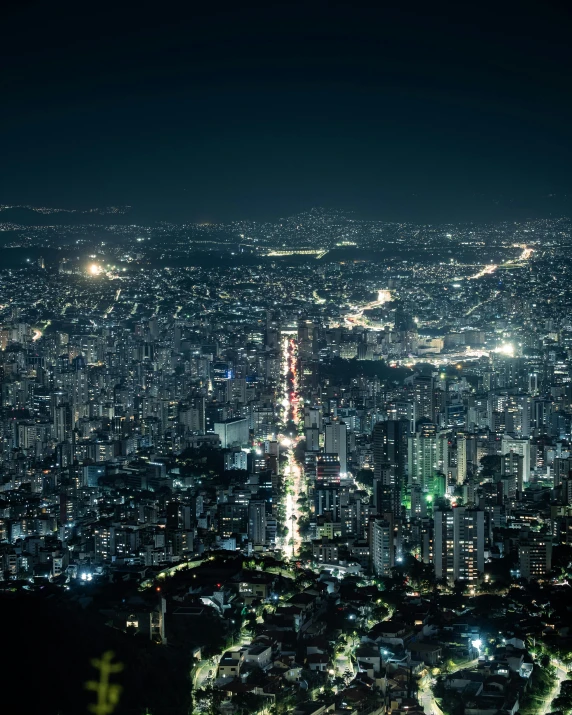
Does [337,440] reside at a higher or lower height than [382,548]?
higher

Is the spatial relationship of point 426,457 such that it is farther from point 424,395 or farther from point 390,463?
point 424,395

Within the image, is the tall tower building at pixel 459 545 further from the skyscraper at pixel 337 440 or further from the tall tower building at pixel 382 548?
the skyscraper at pixel 337 440

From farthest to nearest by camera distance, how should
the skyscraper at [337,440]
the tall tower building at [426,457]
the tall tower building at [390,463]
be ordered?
1. the skyscraper at [337,440]
2. the tall tower building at [426,457]
3. the tall tower building at [390,463]

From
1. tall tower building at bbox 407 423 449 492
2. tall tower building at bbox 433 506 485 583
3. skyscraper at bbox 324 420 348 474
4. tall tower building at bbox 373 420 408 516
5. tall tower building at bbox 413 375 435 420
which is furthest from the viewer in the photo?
tall tower building at bbox 413 375 435 420

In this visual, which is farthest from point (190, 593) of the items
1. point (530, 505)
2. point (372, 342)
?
point (372, 342)

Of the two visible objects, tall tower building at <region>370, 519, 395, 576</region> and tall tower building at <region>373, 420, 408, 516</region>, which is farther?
tall tower building at <region>373, 420, 408, 516</region>

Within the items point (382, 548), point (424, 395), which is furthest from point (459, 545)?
point (424, 395)

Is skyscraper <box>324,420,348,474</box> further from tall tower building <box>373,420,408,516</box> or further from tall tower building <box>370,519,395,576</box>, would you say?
tall tower building <box>370,519,395,576</box>

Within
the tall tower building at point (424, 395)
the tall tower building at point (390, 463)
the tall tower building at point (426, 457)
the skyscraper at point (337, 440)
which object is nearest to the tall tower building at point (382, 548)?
the tall tower building at point (390, 463)

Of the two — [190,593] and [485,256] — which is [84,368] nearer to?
[485,256]

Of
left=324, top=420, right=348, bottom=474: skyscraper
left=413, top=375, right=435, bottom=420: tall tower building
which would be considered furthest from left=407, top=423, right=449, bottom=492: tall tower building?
left=413, top=375, right=435, bottom=420: tall tower building

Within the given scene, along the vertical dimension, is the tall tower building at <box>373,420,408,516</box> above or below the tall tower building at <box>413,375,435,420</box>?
below
